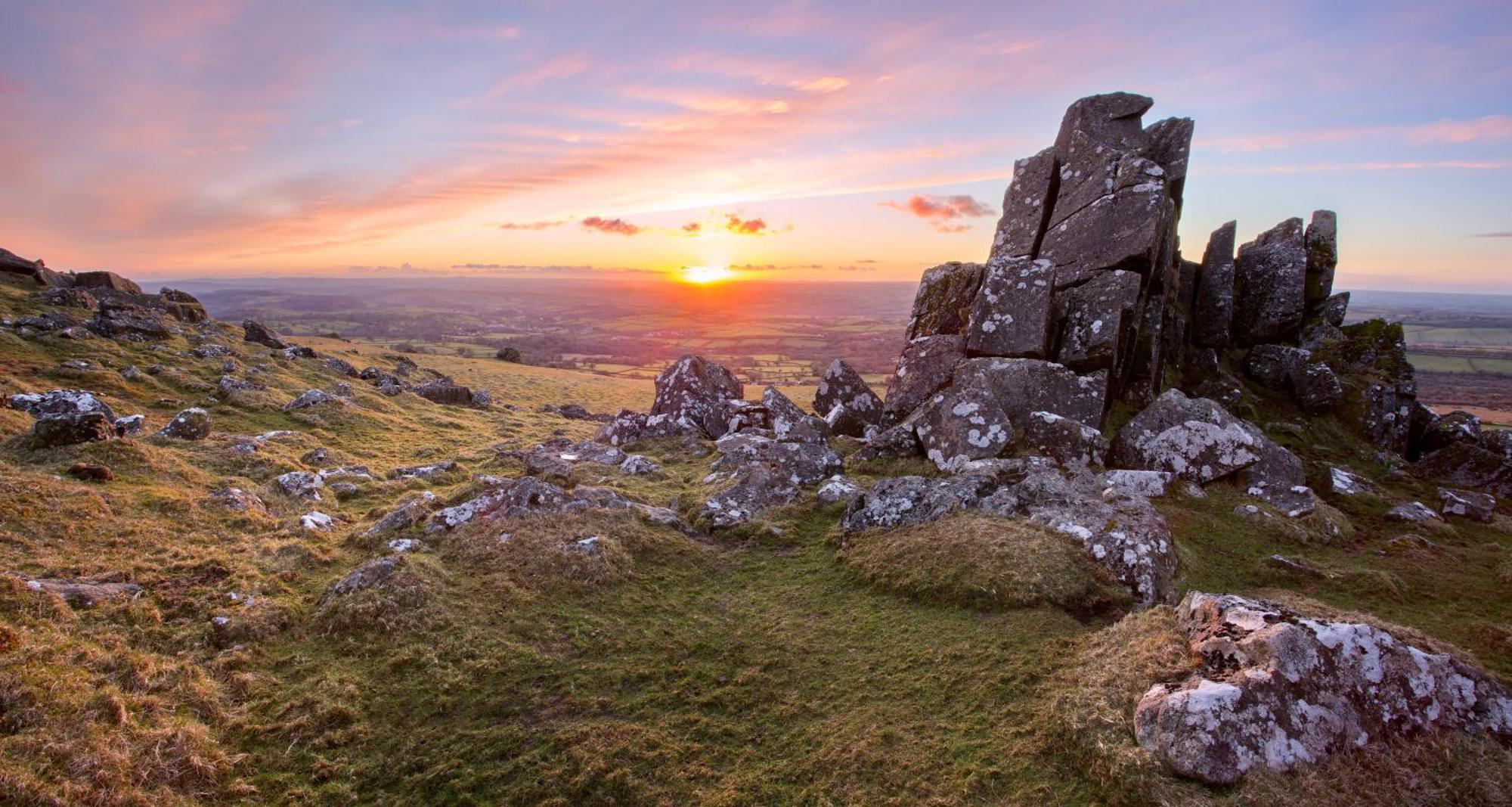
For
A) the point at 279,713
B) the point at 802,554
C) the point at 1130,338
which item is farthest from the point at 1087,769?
the point at 1130,338

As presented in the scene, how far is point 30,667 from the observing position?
247 inches

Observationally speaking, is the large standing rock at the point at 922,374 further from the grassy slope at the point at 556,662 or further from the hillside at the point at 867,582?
the grassy slope at the point at 556,662

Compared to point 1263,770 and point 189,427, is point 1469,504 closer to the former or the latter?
point 1263,770

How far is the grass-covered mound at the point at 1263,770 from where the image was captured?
15.9ft

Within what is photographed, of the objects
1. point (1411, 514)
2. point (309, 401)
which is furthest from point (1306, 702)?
point (309, 401)

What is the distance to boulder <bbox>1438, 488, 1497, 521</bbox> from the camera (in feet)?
41.5

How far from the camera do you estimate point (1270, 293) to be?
68.4 ft

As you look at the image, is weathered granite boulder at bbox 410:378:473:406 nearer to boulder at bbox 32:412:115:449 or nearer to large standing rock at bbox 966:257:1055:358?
boulder at bbox 32:412:115:449

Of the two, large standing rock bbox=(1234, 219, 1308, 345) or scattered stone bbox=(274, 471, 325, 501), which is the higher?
large standing rock bbox=(1234, 219, 1308, 345)

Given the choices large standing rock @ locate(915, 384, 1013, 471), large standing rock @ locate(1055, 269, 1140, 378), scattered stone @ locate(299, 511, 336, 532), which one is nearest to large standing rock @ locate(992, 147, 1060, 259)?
large standing rock @ locate(1055, 269, 1140, 378)

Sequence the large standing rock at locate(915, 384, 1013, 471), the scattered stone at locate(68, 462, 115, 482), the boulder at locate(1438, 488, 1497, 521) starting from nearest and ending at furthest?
1. the scattered stone at locate(68, 462, 115, 482)
2. the boulder at locate(1438, 488, 1497, 521)
3. the large standing rock at locate(915, 384, 1013, 471)

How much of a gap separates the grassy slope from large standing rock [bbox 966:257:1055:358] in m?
6.69

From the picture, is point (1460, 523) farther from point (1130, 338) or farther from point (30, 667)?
point (30, 667)

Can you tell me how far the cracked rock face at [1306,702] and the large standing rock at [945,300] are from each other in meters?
15.1
